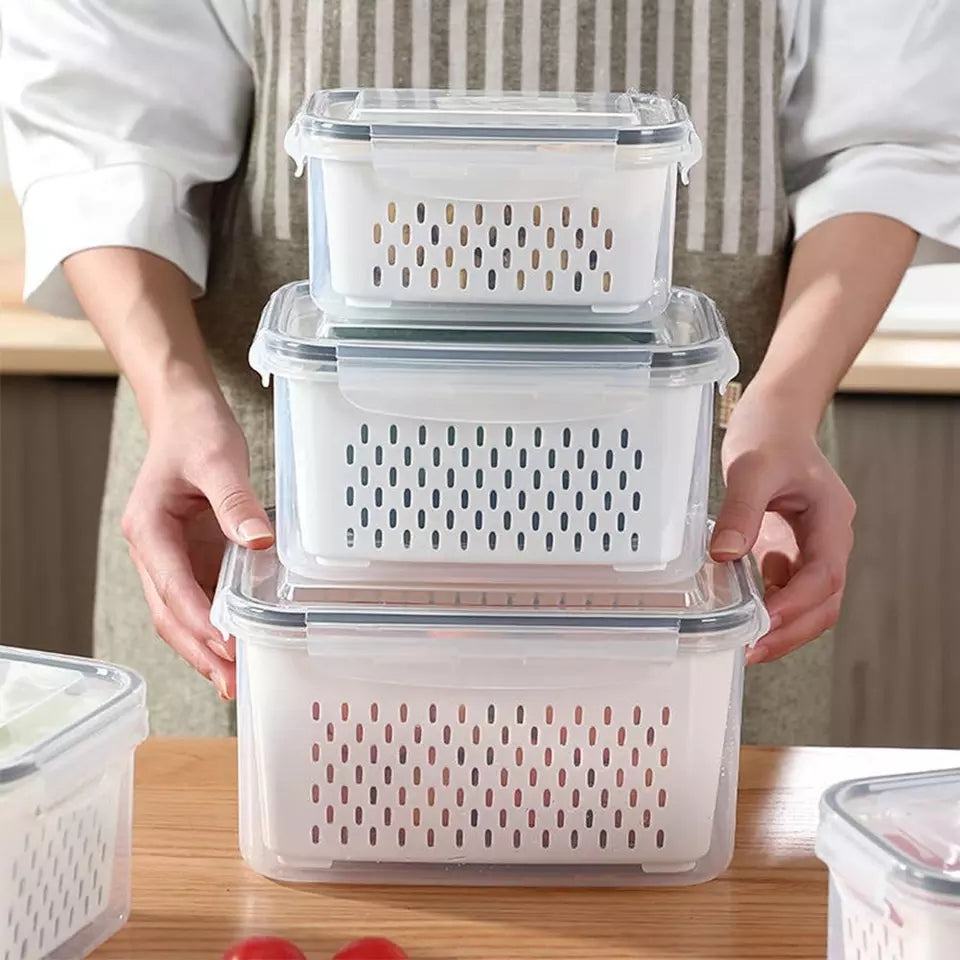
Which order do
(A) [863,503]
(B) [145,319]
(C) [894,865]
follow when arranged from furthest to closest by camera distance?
(A) [863,503], (B) [145,319], (C) [894,865]

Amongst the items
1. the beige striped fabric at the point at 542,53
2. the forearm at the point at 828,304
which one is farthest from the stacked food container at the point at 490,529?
the beige striped fabric at the point at 542,53

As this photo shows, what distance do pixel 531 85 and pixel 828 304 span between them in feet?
0.86

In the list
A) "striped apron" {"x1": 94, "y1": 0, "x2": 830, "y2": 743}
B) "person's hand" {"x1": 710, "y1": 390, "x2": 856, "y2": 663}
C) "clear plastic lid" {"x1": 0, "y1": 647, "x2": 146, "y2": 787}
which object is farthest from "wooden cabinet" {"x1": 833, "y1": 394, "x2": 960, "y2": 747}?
"clear plastic lid" {"x1": 0, "y1": 647, "x2": 146, "y2": 787}

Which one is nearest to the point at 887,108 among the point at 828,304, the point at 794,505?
the point at 828,304

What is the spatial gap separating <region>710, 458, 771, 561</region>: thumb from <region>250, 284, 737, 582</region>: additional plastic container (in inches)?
2.1

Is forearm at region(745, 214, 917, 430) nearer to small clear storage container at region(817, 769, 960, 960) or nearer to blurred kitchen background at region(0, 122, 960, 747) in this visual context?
small clear storage container at region(817, 769, 960, 960)

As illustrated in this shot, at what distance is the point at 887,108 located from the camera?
1160mm

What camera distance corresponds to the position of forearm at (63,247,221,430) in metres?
1.02

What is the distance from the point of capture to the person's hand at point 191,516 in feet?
2.80

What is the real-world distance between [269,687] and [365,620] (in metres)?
0.06

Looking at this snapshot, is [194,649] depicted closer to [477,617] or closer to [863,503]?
[477,617]

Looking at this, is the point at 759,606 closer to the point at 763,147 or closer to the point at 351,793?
the point at 351,793

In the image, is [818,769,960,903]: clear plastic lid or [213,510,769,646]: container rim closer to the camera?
[818,769,960,903]: clear plastic lid

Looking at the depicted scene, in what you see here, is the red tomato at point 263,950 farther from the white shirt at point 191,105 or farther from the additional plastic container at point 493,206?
the white shirt at point 191,105
